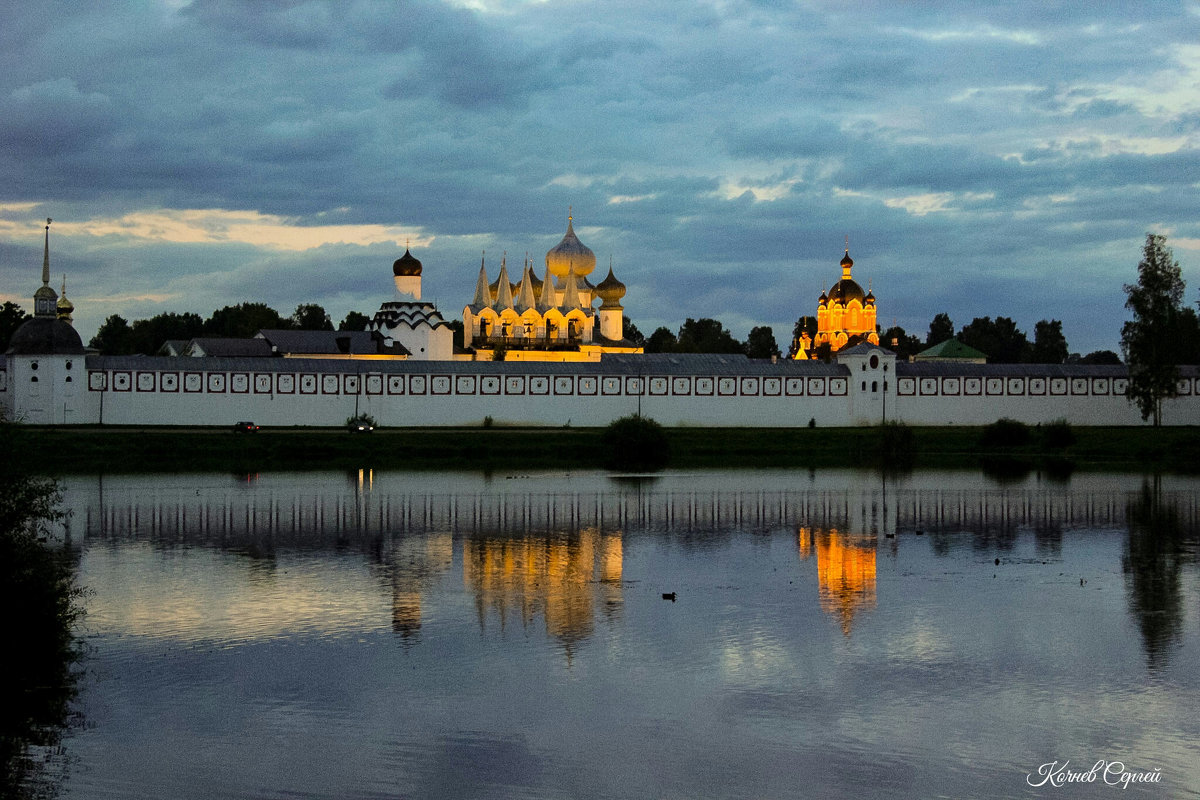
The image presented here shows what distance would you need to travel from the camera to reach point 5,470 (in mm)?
13461

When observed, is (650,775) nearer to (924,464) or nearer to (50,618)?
(50,618)

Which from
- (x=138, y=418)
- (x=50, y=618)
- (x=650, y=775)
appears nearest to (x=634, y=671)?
(x=650, y=775)

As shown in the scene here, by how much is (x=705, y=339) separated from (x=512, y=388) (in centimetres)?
4288

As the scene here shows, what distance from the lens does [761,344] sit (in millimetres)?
100438

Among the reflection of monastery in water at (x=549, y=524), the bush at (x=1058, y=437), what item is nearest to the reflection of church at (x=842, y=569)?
the reflection of monastery in water at (x=549, y=524)

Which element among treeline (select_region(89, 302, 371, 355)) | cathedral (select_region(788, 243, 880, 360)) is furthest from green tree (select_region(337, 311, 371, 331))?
cathedral (select_region(788, 243, 880, 360))

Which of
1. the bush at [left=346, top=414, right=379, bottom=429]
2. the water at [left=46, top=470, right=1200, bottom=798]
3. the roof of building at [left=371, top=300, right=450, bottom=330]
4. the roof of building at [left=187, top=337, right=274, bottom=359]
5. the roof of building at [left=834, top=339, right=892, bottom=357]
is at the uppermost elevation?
the roof of building at [left=371, top=300, right=450, bottom=330]

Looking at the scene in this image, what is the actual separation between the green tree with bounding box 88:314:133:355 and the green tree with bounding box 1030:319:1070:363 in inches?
2224

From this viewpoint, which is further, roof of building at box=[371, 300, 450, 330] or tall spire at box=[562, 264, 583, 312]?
tall spire at box=[562, 264, 583, 312]

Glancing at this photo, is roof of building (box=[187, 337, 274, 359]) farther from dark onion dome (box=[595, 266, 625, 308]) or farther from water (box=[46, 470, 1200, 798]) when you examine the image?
water (box=[46, 470, 1200, 798])

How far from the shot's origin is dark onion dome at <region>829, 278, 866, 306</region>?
76.4 m

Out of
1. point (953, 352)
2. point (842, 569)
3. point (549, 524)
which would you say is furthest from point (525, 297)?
point (842, 569)

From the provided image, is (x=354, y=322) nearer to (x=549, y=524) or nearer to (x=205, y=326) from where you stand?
(x=205, y=326)

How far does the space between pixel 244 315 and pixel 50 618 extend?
71.8m
